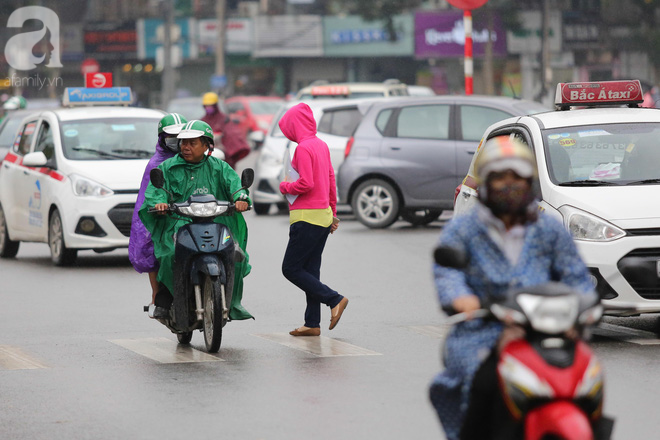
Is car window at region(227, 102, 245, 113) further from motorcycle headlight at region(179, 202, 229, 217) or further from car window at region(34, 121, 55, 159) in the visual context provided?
motorcycle headlight at region(179, 202, 229, 217)

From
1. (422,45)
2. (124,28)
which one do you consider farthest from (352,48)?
(124,28)

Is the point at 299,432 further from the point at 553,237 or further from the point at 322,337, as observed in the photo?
the point at 322,337

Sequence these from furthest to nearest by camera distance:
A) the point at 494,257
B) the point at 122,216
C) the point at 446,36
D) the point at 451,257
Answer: the point at 446,36, the point at 122,216, the point at 494,257, the point at 451,257

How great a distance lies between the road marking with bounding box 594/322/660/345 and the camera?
A: 941 cm

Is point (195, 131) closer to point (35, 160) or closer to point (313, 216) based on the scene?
point (313, 216)

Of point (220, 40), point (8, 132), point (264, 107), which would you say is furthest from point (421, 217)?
point (220, 40)

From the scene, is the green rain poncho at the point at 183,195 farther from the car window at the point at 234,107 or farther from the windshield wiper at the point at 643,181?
the car window at the point at 234,107

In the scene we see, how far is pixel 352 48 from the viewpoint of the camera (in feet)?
215

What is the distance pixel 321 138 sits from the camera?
20.4 metres

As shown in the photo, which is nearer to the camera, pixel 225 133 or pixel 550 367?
pixel 550 367

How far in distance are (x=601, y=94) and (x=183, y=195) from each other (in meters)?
3.80

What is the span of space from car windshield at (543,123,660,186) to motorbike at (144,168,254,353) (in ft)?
8.02

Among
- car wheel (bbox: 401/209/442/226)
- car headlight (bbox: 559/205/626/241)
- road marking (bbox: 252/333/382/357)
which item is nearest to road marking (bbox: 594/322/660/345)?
car headlight (bbox: 559/205/626/241)

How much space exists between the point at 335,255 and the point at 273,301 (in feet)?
11.7
